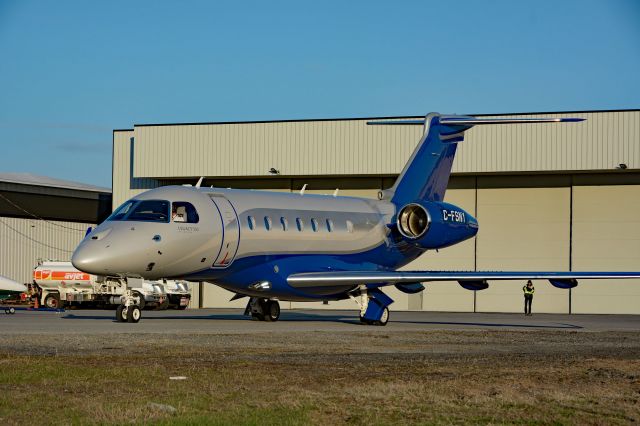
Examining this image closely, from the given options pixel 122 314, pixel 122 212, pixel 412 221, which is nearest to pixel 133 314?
pixel 122 314

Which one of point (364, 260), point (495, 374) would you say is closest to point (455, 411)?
point (495, 374)

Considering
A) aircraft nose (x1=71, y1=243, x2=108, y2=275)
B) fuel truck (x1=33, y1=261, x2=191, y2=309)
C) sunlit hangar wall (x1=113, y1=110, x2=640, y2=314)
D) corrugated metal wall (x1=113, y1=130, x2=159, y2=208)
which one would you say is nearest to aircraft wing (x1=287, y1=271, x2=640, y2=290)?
aircraft nose (x1=71, y1=243, x2=108, y2=275)

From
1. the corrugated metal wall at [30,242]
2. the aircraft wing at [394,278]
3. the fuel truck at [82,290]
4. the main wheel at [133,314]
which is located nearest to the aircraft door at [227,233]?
the aircraft wing at [394,278]

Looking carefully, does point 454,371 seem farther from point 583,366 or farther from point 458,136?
point 458,136

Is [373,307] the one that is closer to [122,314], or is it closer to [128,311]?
[128,311]

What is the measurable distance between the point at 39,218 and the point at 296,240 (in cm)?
3269

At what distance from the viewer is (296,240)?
30172mm

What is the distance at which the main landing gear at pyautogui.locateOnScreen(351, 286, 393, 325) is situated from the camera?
99.2 ft

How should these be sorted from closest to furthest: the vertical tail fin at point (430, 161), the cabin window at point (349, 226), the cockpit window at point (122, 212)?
the cockpit window at point (122, 212)
the cabin window at point (349, 226)
the vertical tail fin at point (430, 161)

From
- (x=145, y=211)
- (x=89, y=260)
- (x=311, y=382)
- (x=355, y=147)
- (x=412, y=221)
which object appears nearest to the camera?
(x=311, y=382)

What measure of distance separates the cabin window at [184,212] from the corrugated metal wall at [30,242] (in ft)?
108

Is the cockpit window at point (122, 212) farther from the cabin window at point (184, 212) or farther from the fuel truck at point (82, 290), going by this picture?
the fuel truck at point (82, 290)

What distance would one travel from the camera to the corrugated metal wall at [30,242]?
57.6 m

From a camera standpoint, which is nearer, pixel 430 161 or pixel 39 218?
pixel 430 161
